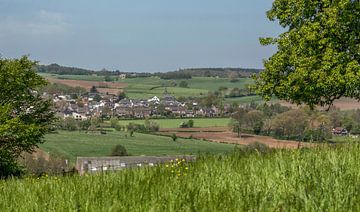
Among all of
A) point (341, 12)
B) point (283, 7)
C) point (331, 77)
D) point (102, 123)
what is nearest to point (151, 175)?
point (331, 77)

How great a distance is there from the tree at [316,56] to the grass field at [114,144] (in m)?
68.9

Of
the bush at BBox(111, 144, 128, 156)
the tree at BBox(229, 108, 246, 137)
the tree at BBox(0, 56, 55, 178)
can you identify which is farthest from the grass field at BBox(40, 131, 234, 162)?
the tree at BBox(0, 56, 55, 178)

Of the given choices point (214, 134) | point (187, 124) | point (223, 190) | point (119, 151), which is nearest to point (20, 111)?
point (223, 190)

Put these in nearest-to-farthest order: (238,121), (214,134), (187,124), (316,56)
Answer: (316,56), (214,134), (238,121), (187,124)

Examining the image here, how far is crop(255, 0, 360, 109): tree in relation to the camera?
30.4m

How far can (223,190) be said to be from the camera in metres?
5.12

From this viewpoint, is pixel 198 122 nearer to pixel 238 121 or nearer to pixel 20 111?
pixel 238 121

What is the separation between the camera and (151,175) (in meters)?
6.57

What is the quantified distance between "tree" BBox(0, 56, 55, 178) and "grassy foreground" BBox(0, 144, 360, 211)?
41820 millimetres

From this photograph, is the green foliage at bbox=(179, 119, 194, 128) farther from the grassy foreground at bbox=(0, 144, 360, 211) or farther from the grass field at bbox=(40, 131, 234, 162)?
the grassy foreground at bbox=(0, 144, 360, 211)

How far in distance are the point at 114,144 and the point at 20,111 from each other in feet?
257

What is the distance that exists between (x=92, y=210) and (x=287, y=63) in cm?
2974

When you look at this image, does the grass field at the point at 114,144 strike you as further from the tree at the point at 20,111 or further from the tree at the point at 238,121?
the tree at the point at 20,111

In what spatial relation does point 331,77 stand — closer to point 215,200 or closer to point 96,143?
point 215,200
